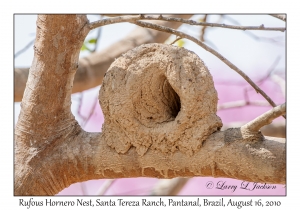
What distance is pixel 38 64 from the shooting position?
3.13 metres

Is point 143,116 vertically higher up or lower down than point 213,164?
higher up

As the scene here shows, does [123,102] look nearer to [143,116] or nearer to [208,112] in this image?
[143,116]

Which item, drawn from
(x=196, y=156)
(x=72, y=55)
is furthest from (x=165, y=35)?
(x=196, y=156)

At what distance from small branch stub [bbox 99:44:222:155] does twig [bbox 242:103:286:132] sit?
0.83 feet

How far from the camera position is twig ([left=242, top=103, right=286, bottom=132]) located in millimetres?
2432

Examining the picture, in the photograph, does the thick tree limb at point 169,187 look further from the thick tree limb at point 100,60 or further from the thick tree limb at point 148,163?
the thick tree limb at point 148,163

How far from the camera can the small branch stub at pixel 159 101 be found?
2.83m

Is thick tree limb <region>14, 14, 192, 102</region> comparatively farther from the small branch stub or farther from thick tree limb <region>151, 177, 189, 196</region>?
the small branch stub

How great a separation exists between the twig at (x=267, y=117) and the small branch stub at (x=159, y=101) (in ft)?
0.83

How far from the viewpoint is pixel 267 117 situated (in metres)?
2.50

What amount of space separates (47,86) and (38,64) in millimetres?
135

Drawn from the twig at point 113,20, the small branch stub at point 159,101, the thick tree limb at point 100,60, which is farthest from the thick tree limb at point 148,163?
the thick tree limb at point 100,60

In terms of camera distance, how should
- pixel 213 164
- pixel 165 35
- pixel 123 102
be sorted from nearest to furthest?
1. pixel 213 164
2. pixel 123 102
3. pixel 165 35

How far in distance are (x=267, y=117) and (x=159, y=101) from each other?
73cm
